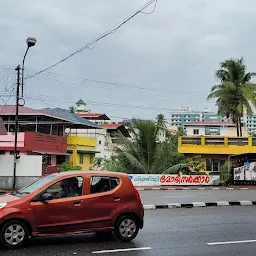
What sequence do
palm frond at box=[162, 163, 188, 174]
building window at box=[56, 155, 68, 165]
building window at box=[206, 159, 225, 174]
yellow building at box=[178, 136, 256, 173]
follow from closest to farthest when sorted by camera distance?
palm frond at box=[162, 163, 188, 174] → yellow building at box=[178, 136, 256, 173] → building window at box=[56, 155, 68, 165] → building window at box=[206, 159, 225, 174]

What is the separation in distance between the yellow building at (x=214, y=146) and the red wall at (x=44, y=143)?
11522mm

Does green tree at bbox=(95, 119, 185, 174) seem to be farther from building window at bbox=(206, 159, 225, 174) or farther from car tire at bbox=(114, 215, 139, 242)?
car tire at bbox=(114, 215, 139, 242)

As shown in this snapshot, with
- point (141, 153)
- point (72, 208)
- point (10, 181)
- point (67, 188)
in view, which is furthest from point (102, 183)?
point (141, 153)

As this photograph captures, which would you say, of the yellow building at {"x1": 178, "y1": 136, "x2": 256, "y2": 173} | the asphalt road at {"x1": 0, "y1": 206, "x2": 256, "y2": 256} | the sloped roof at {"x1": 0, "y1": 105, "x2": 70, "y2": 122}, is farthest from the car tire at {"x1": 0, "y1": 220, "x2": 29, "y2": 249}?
the yellow building at {"x1": 178, "y1": 136, "x2": 256, "y2": 173}

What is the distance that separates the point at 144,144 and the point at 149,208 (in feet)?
60.6

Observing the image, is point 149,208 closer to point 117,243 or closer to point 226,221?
point 226,221

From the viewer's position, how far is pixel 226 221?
12.1 metres


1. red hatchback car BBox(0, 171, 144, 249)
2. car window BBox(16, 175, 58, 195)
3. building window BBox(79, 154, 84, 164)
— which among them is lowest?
red hatchback car BBox(0, 171, 144, 249)

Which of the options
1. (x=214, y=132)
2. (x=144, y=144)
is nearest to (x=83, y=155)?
(x=144, y=144)

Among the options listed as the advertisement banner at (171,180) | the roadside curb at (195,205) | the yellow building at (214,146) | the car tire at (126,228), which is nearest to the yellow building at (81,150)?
the yellow building at (214,146)

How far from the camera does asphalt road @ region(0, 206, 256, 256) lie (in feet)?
25.2

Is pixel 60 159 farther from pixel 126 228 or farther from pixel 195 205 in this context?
pixel 126 228

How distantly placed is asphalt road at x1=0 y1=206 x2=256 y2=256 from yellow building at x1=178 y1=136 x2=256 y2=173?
28.3m

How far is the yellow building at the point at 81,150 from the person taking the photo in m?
44.1
